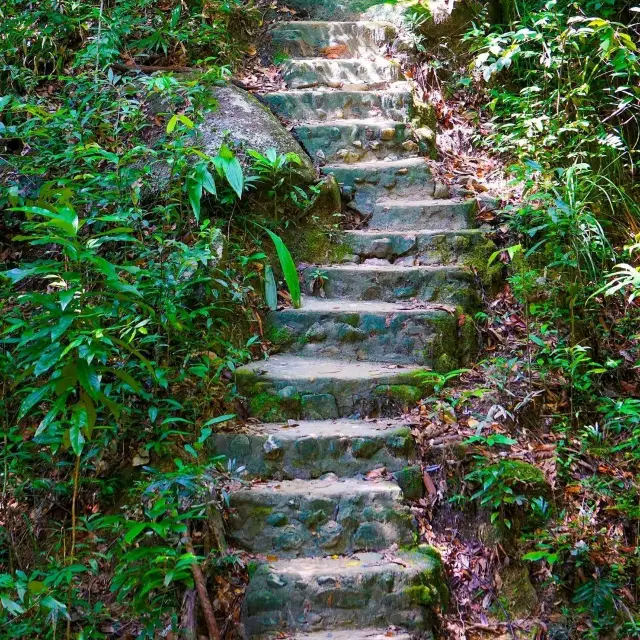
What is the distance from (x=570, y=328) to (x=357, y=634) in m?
2.23

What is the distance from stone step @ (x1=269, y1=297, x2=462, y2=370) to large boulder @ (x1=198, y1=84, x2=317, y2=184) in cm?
112

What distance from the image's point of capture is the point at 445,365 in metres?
3.70

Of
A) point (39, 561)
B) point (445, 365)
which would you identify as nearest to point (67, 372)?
point (39, 561)

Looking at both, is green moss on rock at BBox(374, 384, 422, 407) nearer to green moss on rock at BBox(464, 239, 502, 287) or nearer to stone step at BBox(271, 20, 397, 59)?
green moss on rock at BBox(464, 239, 502, 287)

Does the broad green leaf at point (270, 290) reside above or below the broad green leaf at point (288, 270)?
below

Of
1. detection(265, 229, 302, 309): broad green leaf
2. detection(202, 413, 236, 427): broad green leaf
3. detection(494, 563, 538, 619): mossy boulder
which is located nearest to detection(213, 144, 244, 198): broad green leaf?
detection(265, 229, 302, 309): broad green leaf

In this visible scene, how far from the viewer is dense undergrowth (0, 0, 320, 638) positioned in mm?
2393

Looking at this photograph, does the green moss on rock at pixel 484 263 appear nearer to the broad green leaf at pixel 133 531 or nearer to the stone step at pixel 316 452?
the stone step at pixel 316 452

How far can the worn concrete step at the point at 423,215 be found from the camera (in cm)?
447

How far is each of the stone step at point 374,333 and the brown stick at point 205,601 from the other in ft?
5.31

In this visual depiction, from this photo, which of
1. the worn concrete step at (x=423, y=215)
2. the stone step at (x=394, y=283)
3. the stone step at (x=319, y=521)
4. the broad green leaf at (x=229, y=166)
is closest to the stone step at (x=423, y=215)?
the worn concrete step at (x=423, y=215)

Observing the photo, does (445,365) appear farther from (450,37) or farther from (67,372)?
(450,37)

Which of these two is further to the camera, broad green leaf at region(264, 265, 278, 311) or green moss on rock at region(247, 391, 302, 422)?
broad green leaf at region(264, 265, 278, 311)

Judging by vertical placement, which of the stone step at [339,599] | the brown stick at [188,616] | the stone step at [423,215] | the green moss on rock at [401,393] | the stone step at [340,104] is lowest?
the stone step at [339,599]
